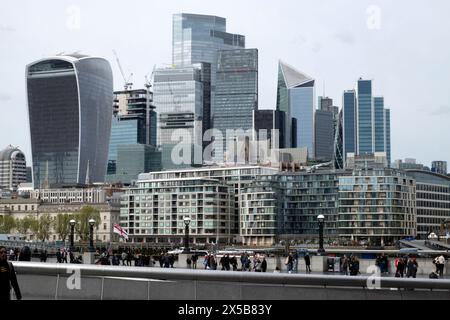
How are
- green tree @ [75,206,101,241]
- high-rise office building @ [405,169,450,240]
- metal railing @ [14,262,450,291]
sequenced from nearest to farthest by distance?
1. metal railing @ [14,262,450,291]
2. green tree @ [75,206,101,241]
3. high-rise office building @ [405,169,450,240]

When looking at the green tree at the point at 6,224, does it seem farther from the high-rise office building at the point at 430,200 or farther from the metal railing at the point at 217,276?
the metal railing at the point at 217,276

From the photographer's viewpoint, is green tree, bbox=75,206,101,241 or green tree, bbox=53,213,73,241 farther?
green tree, bbox=53,213,73,241

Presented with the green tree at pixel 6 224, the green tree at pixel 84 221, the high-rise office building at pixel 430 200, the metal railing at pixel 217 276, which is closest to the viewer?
the metal railing at pixel 217 276

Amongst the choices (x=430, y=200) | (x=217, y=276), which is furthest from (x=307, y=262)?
(x=430, y=200)

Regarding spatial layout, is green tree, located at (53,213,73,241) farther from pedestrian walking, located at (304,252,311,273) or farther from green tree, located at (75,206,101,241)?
pedestrian walking, located at (304,252,311,273)

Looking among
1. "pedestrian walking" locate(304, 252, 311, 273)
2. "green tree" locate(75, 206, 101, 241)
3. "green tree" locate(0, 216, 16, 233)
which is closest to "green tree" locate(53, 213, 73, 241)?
"green tree" locate(75, 206, 101, 241)

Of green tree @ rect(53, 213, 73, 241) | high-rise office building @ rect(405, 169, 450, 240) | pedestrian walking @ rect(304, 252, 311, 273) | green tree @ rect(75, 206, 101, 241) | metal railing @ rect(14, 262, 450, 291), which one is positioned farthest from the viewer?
high-rise office building @ rect(405, 169, 450, 240)

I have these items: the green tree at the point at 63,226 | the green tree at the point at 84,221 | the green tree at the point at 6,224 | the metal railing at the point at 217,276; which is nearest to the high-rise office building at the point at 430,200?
the green tree at the point at 84,221

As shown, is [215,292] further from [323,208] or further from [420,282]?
[323,208]

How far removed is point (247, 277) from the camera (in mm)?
23594

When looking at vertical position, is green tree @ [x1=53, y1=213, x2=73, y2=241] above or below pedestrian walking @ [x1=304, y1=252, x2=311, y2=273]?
below

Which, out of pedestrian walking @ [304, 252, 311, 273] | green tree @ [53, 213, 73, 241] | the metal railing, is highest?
the metal railing
